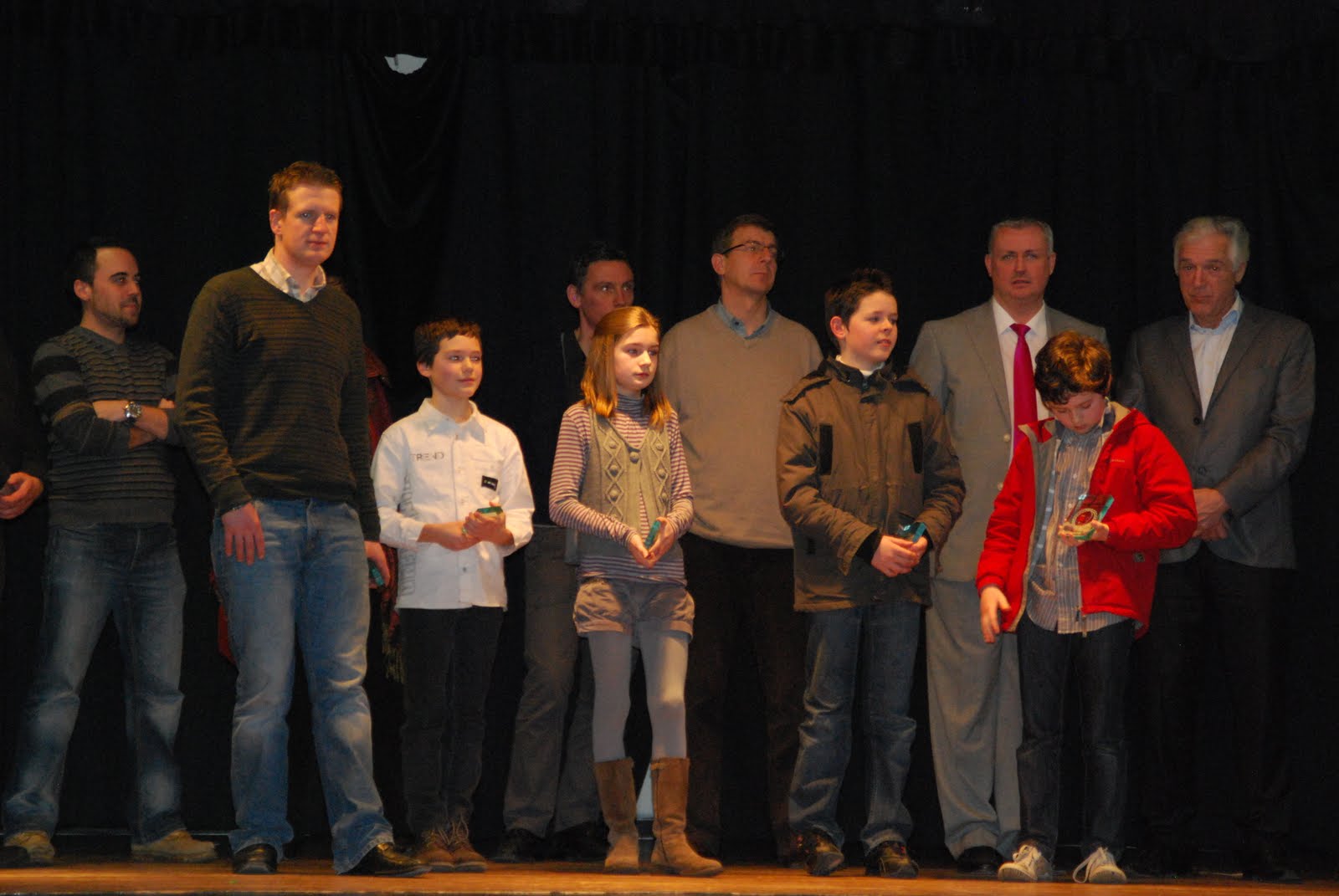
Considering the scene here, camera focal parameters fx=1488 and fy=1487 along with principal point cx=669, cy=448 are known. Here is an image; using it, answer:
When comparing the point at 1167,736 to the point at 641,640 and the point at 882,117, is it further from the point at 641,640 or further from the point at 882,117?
the point at 882,117

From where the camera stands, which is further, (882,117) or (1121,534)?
(882,117)

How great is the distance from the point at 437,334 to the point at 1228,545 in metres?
2.59

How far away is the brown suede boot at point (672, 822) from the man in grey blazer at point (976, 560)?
0.98 meters

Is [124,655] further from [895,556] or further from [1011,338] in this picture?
[1011,338]

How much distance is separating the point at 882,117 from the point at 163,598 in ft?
9.93

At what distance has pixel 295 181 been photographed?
3.98 meters

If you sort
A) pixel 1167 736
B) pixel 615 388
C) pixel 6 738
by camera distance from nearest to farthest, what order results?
pixel 615 388 → pixel 1167 736 → pixel 6 738

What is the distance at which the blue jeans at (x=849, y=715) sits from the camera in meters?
4.34

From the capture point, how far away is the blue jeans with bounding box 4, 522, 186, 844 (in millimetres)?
4367

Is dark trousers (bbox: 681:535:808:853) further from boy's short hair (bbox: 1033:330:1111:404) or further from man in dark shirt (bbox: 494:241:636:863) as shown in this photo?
boy's short hair (bbox: 1033:330:1111:404)

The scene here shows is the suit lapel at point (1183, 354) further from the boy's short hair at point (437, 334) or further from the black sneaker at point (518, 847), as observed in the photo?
the black sneaker at point (518, 847)

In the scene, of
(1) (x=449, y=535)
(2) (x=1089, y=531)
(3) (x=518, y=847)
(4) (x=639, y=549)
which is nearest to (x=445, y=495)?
(1) (x=449, y=535)

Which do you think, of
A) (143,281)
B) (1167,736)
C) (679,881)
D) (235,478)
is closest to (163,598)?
(235,478)

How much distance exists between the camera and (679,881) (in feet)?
12.7
